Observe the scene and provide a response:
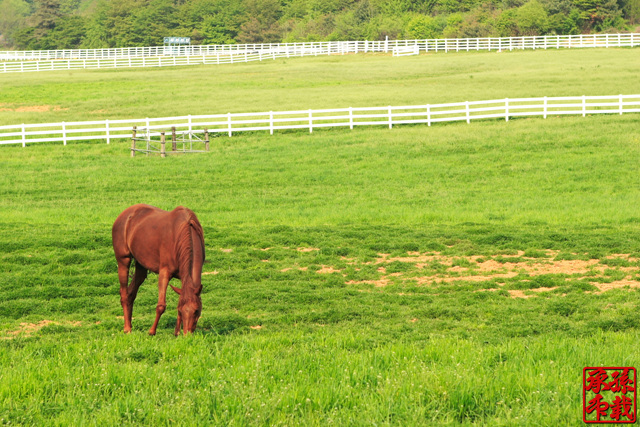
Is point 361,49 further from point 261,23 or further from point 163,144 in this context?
point 163,144

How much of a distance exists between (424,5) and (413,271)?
9360 cm

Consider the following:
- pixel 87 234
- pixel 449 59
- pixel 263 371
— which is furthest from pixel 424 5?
pixel 263 371

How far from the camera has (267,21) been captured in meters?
113

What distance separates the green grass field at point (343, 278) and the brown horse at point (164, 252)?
0.36 meters

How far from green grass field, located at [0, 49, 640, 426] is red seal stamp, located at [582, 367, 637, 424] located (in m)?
0.11

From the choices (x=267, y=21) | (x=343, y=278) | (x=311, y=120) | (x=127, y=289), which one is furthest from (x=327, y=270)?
(x=267, y=21)

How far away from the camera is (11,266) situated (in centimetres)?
1299

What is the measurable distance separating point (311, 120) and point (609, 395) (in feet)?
89.9

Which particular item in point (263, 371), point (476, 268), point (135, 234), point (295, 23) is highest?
point (295, 23)

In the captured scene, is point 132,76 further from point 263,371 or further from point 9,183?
point 263,371

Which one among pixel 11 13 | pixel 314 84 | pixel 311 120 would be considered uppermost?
pixel 11 13

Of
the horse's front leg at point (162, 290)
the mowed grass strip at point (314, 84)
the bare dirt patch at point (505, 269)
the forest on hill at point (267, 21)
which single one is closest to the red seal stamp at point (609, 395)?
the horse's front leg at point (162, 290)

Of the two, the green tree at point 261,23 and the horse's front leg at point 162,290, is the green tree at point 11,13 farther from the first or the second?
the horse's front leg at point 162,290

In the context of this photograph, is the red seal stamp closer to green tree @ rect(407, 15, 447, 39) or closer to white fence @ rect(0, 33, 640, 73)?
white fence @ rect(0, 33, 640, 73)
